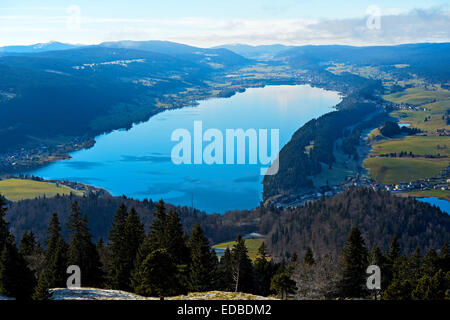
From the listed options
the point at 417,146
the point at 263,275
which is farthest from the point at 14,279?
the point at 417,146

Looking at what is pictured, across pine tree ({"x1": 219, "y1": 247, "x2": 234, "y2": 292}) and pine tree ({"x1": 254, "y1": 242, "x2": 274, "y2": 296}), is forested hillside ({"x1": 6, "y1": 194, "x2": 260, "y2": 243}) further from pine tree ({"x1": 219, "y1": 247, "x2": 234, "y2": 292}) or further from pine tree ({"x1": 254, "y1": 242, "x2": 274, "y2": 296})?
pine tree ({"x1": 219, "y1": 247, "x2": 234, "y2": 292})

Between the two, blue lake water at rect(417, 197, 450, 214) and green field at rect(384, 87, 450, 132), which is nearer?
blue lake water at rect(417, 197, 450, 214)

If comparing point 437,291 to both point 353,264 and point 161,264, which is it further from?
point 161,264

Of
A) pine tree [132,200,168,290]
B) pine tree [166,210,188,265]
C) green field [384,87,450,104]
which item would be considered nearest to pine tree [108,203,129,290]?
pine tree [132,200,168,290]

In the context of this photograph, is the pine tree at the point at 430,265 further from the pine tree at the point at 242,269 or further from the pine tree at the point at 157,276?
the pine tree at the point at 157,276

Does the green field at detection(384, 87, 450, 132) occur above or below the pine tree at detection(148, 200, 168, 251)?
above

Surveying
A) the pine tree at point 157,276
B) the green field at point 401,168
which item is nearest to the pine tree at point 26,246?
the pine tree at point 157,276
